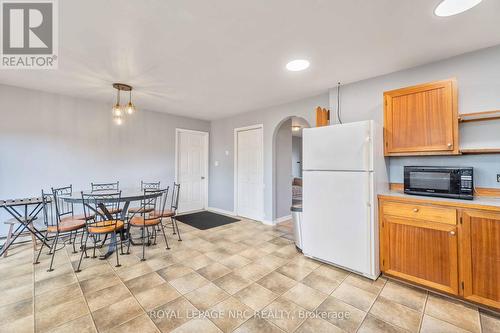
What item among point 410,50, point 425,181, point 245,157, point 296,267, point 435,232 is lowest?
point 296,267

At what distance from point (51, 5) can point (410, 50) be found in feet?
11.0

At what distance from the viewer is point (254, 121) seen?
479cm

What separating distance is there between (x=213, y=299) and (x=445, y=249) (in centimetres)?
223

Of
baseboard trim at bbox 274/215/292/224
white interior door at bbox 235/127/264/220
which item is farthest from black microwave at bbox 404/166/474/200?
white interior door at bbox 235/127/264/220

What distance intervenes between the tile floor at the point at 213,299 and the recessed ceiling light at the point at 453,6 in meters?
2.50

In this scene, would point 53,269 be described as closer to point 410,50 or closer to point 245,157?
point 245,157

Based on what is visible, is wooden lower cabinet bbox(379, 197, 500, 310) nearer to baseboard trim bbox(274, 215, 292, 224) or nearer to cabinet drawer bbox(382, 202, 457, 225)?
cabinet drawer bbox(382, 202, 457, 225)

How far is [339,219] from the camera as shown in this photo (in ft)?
8.22

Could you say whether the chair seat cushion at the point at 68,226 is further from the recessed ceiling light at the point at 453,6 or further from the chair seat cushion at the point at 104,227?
the recessed ceiling light at the point at 453,6

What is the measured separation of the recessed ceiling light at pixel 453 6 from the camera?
163 cm

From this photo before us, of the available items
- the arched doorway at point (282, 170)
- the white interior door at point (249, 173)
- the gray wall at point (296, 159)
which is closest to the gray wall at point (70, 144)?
the white interior door at point (249, 173)

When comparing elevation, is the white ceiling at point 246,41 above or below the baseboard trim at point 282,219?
above

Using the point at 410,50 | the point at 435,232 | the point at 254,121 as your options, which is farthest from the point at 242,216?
the point at 410,50

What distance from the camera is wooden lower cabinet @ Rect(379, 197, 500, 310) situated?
179cm
